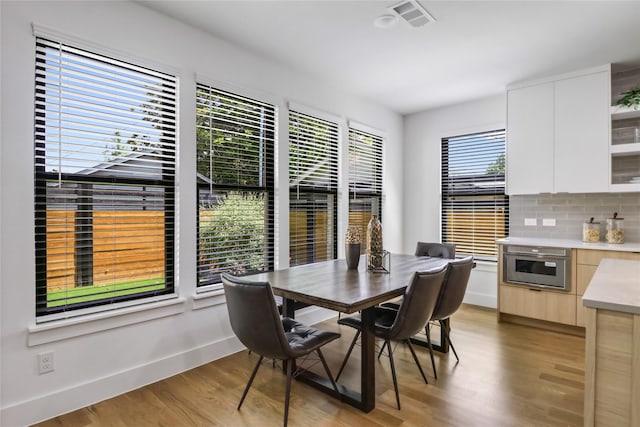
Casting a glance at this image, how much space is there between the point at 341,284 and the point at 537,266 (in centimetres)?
257

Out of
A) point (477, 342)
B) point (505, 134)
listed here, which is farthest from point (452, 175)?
point (477, 342)

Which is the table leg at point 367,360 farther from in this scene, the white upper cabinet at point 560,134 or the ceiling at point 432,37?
the white upper cabinet at point 560,134

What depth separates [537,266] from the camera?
3760 millimetres

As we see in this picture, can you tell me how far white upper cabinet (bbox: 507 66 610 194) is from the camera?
3633 millimetres

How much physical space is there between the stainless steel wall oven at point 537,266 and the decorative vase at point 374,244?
1.93 metres

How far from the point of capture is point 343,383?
8.51 feet

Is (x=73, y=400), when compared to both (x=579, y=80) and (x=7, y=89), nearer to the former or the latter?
(x=7, y=89)

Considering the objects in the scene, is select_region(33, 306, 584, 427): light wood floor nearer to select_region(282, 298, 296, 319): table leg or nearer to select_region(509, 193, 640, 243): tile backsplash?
select_region(282, 298, 296, 319): table leg

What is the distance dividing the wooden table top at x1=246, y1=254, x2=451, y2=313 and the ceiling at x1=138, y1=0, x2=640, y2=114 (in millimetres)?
1979

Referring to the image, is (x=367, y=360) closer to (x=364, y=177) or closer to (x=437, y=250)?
(x=437, y=250)

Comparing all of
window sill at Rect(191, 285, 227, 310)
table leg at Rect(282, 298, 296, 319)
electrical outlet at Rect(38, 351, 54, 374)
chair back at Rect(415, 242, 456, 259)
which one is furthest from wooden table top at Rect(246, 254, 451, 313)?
electrical outlet at Rect(38, 351, 54, 374)

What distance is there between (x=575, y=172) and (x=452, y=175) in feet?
5.03

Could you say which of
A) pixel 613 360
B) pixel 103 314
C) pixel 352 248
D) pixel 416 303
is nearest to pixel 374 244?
pixel 352 248

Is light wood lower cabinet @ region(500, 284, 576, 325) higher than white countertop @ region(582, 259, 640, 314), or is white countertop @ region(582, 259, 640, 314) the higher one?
white countertop @ region(582, 259, 640, 314)
